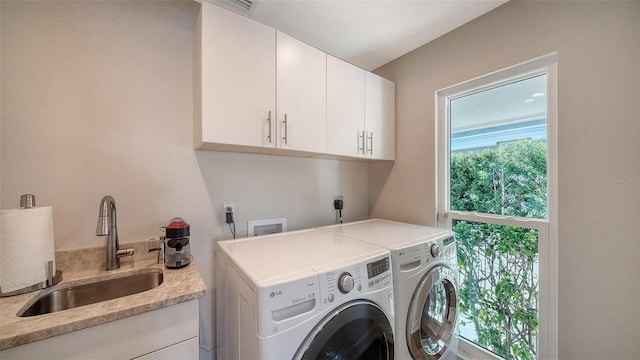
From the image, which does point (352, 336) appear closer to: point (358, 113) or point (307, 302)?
point (307, 302)

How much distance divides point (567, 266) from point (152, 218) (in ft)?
7.42

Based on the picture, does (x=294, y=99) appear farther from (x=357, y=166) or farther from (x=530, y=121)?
(x=530, y=121)

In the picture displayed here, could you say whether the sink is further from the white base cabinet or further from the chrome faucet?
the white base cabinet

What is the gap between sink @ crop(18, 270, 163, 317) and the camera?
917 millimetres

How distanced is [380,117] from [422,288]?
4.29ft

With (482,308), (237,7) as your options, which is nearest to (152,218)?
(237,7)

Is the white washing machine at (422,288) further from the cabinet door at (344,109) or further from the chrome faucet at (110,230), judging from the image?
the chrome faucet at (110,230)

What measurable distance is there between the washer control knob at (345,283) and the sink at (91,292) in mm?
933

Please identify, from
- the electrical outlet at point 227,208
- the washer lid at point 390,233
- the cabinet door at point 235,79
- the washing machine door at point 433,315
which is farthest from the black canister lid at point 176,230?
the washing machine door at point 433,315

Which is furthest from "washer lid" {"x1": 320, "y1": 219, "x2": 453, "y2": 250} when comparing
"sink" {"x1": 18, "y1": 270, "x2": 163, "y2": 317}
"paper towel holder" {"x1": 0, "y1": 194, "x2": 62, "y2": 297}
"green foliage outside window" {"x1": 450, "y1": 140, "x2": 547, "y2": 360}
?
"paper towel holder" {"x1": 0, "y1": 194, "x2": 62, "y2": 297}

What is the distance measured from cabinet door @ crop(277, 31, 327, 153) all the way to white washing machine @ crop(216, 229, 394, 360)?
658 mm

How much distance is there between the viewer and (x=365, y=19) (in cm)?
148

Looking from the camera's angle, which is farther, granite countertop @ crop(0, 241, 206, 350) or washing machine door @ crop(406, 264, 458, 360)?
washing machine door @ crop(406, 264, 458, 360)

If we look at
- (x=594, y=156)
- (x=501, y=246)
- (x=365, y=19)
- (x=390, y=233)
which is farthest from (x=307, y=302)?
(x=365, y=19)
